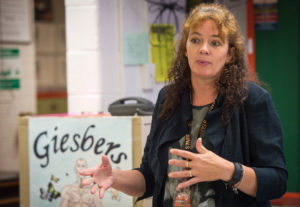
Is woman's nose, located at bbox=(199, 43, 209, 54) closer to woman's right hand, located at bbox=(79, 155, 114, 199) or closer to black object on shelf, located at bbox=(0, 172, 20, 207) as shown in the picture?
woman's right hand, located at bbox=(79, 155, 114, 199)

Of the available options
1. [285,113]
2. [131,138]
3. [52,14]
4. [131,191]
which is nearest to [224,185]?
[131,191]

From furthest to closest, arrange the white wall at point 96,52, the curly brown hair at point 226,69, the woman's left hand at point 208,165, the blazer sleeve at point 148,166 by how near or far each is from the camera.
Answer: the white wall at point 96,52 → the blazer sleeve at point 148,166 → the curly brown hair at point 226,69 → the woman's left hand at point 208,165

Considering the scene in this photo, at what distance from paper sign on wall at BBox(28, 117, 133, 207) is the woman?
44 centimetres

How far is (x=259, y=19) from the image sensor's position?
3.97 m

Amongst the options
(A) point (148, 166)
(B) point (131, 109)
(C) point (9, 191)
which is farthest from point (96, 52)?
(C) point (9, 191)

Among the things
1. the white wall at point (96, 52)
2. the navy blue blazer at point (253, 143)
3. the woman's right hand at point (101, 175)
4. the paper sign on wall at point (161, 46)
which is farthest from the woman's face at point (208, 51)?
the paper sign on wall at point (161, 46)

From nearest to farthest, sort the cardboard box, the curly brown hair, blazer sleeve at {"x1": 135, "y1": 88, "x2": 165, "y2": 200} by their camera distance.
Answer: the curly brown hair, blazer sleeve at {"x1": 135, "y1": 88, "x2": 165, "y2": 200}, the cardboard box

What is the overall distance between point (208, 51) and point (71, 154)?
1.03 m

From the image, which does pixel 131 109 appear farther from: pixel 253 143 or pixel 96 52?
pixel 253 143

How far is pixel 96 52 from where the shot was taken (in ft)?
9.00

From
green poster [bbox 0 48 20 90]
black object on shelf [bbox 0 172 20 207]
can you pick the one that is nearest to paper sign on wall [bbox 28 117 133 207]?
black object on shelf [bbox 0 172 20 207]

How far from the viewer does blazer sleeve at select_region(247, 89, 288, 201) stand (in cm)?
126

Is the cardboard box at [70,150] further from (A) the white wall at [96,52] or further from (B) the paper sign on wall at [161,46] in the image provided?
(B) the paper sign on wall at [161,46]

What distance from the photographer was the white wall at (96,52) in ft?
8.98
